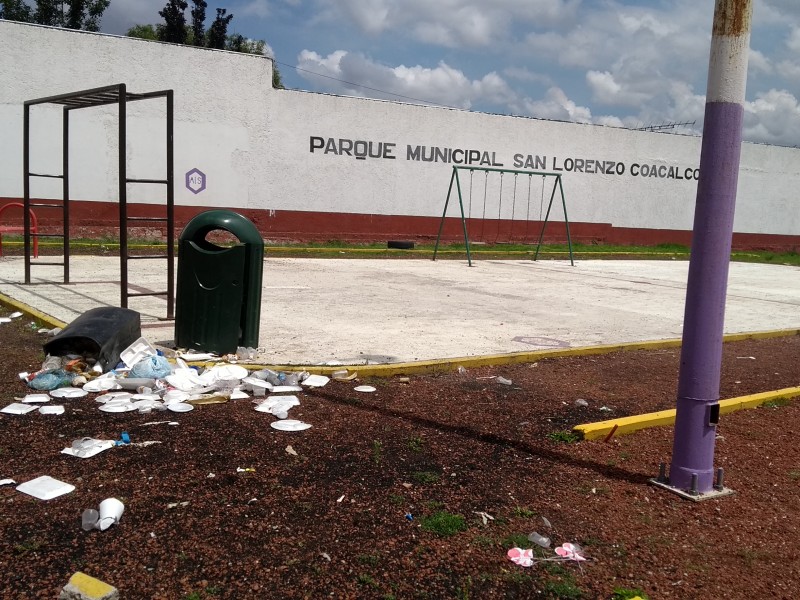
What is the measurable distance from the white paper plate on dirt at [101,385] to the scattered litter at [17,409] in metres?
0.49

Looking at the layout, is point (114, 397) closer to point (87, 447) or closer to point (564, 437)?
point (87, 447)

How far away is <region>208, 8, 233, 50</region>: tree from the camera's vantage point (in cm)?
4875

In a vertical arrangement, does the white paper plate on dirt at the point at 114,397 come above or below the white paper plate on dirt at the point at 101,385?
below

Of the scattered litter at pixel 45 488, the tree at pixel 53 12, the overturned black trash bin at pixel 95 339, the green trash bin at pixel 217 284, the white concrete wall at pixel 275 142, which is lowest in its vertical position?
the scattered litter at pixel 45 488

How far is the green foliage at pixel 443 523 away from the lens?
345 cm

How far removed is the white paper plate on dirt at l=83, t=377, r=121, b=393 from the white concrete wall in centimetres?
1475

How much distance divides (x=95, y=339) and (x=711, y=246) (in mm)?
4472

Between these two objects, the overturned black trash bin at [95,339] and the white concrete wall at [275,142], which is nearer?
the overturned black trash bin at [95,339]

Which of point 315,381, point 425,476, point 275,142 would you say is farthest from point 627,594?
point 275,142

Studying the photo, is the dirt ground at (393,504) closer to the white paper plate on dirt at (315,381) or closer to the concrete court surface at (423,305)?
the white paper plate on dirt at (315,381)

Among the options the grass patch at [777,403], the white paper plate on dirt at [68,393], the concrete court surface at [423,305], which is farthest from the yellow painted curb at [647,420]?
the white paper plate on dirt at [68,393]

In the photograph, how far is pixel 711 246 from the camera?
152 inches

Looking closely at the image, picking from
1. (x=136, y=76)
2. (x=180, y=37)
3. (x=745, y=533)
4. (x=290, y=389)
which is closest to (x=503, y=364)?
(x=290, y=389)

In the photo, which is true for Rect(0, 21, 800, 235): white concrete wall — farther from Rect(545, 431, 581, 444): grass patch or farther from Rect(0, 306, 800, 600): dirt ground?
Rect(545, 431, 581, 444): grass patch
